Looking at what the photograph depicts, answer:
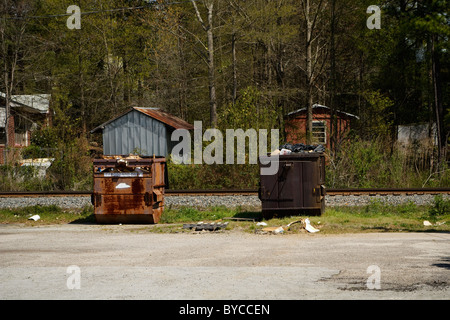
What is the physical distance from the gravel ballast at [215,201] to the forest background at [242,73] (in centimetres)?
253

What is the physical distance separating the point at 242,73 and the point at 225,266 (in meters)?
29.1

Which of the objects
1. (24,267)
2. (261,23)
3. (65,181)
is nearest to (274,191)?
(24,267)

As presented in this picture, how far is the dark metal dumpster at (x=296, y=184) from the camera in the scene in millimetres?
14664

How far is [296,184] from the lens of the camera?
48.2 ft

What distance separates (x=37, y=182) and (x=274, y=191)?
33.7 feet

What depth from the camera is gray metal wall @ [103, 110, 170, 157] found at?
3319cm

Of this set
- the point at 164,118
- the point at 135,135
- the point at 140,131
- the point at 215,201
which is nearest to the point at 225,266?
the point at 215,201

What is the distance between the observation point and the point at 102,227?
15.0 m

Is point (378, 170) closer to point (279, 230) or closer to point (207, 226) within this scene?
point (279, 230)

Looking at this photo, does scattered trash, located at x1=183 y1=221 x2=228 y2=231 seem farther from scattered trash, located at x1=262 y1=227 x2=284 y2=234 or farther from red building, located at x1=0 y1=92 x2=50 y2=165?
red building, located at x1=0 y1=92 x2=50 y2=165

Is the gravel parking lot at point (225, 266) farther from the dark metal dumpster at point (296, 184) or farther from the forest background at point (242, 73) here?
the forest background at point (242, 73)

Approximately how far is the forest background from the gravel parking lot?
26.8 feet
